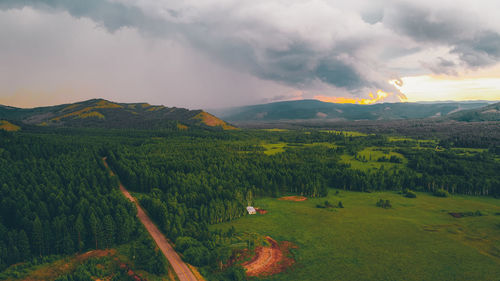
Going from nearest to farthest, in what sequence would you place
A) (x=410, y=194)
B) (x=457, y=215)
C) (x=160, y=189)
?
(x=457, y=215)
(x=160, y=189)
(x=410, y=194)

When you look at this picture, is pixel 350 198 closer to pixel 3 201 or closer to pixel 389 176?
pixel 389 176

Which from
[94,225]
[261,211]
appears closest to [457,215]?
[261,211]

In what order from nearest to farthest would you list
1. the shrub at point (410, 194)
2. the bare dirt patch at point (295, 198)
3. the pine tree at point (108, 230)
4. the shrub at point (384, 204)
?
the pine tree at point (108, 230) → the shrub at point (384, 204) → the bare dirt patch at point (295, 198) → the shrub at point (410, 194)

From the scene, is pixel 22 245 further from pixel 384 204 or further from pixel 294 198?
pixel 384 204

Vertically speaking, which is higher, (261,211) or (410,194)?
(261,211)

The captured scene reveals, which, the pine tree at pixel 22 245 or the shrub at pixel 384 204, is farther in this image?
the shrub at pixel 384 204

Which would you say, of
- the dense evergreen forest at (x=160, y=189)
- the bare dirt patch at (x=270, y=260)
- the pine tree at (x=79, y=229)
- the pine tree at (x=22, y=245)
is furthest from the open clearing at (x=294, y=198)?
the pine tree at (x=22, y=245)

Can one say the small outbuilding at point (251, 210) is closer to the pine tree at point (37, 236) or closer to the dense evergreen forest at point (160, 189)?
the dense evergreen forest at point (160, 189)
